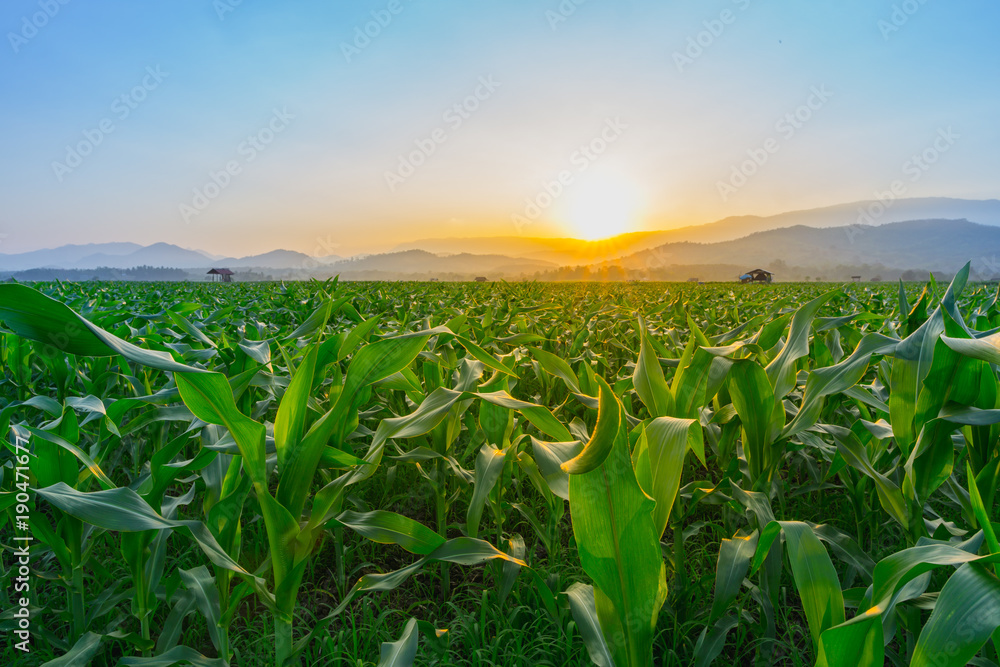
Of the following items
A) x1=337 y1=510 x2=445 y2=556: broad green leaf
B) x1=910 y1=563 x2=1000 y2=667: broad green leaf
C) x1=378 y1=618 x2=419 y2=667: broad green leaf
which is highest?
x1=910 y1=563 x2=1000 y2=667: broad green leaf

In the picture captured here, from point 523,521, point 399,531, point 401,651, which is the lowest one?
point 523,521

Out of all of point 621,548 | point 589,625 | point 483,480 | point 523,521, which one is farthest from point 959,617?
point 523,521

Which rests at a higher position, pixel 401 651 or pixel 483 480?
pixel 483 480

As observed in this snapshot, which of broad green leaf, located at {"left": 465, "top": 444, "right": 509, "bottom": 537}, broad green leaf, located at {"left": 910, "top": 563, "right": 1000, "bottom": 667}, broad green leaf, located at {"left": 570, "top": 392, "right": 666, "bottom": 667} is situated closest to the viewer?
broad green leaf, located at {"left": 910, "top": 563, "right": 1000, "bottom": 667}

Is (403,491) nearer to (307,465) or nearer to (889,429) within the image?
(307,465)

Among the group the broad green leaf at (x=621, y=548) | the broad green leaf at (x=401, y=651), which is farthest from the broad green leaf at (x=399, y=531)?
the broad green leaf at (x=621, y=548)

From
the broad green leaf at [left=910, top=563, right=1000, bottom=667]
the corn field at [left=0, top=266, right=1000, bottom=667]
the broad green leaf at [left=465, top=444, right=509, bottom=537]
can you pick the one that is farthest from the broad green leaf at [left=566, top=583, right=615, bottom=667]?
the broad green leaf at [left=910, top=563, right=1000, bottom=667]

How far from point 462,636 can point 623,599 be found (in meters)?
0.87

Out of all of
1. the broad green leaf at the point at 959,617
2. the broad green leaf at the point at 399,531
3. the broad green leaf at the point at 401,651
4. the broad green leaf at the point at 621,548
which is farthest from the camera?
the broad green leaf at the point at 399,531

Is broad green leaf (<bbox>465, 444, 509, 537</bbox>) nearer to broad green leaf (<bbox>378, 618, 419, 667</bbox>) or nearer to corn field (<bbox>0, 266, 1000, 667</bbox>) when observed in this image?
corn field (<bbox>0, 266, 1000, 667</bbox>)

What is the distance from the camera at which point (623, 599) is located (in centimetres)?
97

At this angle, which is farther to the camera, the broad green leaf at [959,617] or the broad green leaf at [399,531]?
the broad green leaf at [399,531]

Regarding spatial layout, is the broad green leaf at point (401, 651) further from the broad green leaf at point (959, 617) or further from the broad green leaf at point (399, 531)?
the broad green leaf at point (959, 617)

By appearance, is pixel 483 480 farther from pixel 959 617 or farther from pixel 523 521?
pixel 959 617
